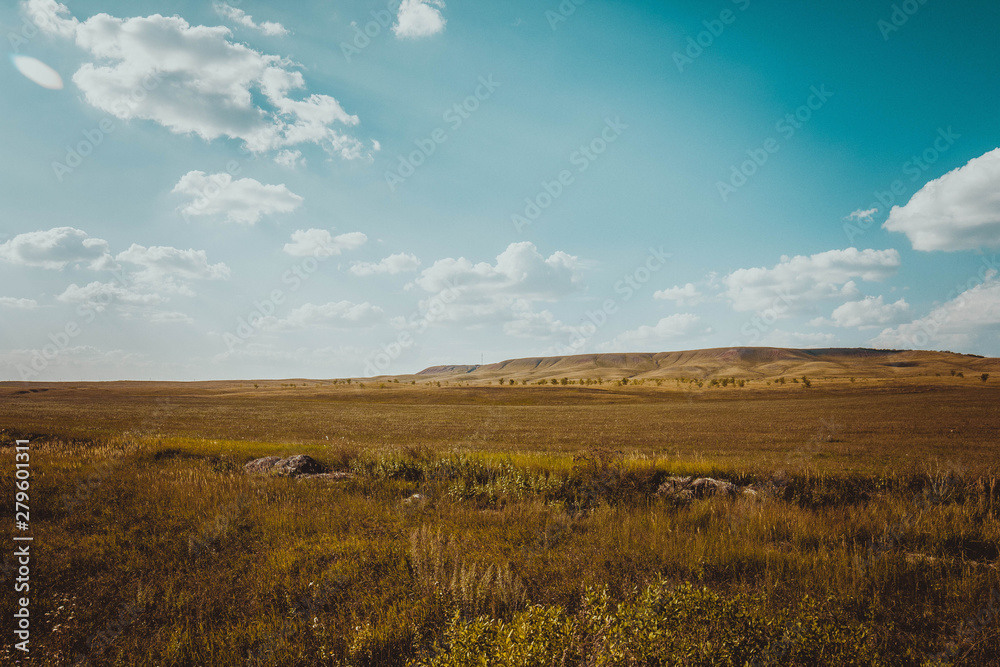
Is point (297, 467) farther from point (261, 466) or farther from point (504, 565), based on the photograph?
point (504, 565)

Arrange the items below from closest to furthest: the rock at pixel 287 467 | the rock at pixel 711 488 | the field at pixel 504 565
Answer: the field at pixel 504 565 < the rock at pixel 711 488 < the rock at pixel 287 467

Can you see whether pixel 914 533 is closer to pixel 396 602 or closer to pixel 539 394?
pixel 396 602

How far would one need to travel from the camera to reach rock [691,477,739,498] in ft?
36.4

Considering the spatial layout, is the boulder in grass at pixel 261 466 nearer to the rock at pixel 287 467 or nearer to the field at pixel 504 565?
the rock at pixel 287 467

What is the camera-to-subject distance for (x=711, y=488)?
1138cm

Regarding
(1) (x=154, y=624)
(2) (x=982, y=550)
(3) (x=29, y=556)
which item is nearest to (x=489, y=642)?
(1) (x=154, y=624)

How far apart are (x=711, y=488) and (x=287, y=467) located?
12.8 metres

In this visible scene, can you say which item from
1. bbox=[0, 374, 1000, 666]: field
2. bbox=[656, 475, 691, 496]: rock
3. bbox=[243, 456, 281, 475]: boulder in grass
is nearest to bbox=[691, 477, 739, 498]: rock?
bbox=[656, 475, 691, 496]: rock

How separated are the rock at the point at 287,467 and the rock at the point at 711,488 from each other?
11.5 meters

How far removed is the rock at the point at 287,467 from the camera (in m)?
13.0

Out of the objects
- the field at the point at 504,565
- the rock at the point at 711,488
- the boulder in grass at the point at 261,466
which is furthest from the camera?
the boulder in grass at the point at 261,466

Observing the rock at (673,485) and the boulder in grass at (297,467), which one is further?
Answer: the boulder in grass at (297,467)

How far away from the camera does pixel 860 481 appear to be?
39.3 ft

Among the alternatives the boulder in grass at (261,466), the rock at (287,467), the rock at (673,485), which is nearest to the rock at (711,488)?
the rock at (673,485)
